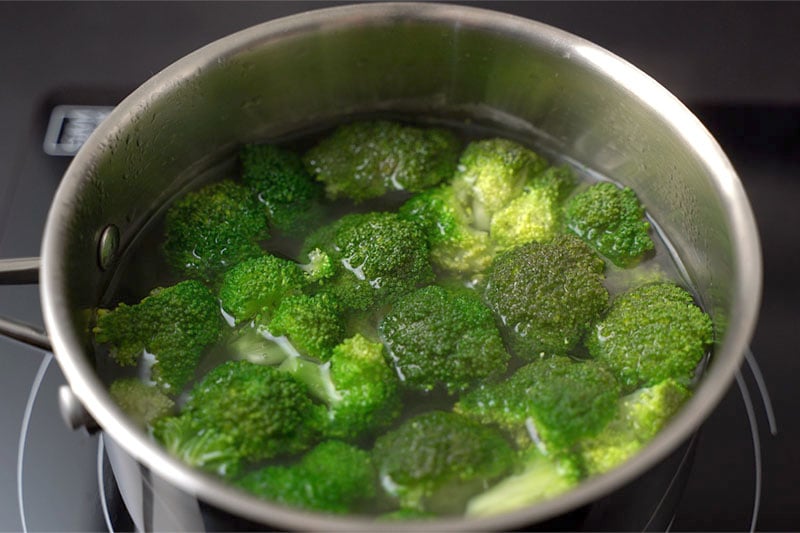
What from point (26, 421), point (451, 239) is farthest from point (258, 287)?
point (26, 421)

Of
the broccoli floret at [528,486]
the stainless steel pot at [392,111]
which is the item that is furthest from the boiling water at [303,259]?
the broccoli floret at [528,486]

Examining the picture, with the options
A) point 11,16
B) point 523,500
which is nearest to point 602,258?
point 523,500

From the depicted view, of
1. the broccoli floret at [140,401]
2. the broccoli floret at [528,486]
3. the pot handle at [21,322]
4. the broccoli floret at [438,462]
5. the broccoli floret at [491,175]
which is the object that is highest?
the pot handle at [21,322]

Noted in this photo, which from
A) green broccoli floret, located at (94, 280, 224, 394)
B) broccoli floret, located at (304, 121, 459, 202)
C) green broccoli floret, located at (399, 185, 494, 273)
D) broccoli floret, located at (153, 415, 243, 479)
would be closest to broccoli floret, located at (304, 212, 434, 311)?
green broccoli floret, located at (399, 185, 494, 273)

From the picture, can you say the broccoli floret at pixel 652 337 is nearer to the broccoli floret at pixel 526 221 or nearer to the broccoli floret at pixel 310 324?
the broccoli floret at pixel 526 221

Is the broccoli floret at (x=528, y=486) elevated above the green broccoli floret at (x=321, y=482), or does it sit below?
A: below

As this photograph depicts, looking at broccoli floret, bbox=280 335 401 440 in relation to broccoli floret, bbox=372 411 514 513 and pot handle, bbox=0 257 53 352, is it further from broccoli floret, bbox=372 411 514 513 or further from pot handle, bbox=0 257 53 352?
pot handle, bbox=0 257 53 352

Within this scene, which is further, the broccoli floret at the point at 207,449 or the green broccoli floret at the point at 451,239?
the green broccoli floret at the point at 451,239

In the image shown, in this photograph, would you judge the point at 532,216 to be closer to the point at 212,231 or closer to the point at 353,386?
the point at 353,386
